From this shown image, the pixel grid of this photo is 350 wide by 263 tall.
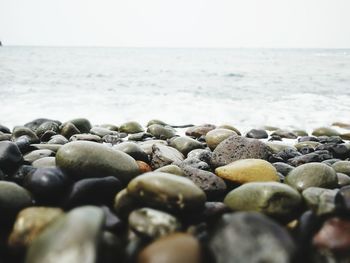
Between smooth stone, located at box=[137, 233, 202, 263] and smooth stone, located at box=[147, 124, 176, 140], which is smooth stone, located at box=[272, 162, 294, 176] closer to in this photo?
smooth stone, located at box=[137, 233, 202, 263]

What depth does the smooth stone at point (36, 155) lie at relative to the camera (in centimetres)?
285

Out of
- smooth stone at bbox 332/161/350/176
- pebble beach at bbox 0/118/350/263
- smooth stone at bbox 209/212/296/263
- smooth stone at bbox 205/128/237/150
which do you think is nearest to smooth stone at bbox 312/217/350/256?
pebble beach at bbox 0/118/350/263

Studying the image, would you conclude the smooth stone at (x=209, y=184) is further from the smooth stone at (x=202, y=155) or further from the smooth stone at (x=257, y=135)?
the smooth stone at (x=257, y=135)

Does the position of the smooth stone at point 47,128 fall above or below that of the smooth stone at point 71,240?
below

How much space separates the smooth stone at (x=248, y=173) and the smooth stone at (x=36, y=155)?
5.44ft

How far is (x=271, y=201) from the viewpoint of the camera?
1.89 meters

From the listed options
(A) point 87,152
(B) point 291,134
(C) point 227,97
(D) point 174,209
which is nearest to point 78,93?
(C) point 227,97

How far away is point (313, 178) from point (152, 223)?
4.92ft

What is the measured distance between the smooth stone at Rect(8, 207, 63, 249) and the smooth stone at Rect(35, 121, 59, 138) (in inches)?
142

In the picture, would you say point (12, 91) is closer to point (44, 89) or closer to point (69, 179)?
point (44, 89)

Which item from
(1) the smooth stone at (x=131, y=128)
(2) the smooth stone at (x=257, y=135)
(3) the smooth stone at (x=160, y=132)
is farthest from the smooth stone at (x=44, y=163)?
(2) the smooth stone at (x=257, y=135)

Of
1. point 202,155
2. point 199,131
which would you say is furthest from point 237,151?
point 199,131

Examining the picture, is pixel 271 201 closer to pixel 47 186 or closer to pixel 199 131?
pixel 47 186

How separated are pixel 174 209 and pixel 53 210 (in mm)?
709
